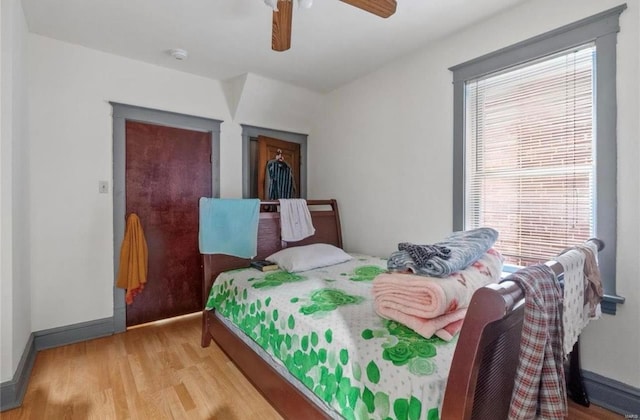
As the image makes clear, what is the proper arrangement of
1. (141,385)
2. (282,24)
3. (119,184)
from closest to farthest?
(282,24)
(141,385)
(119,184)

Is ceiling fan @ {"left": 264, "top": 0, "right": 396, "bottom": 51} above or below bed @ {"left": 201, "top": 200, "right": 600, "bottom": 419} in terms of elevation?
above

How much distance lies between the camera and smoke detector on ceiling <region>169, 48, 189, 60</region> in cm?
245

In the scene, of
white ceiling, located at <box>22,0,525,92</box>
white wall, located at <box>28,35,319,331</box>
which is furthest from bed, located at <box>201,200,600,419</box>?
white ceiling, located at <box>22,0,525,92</box>

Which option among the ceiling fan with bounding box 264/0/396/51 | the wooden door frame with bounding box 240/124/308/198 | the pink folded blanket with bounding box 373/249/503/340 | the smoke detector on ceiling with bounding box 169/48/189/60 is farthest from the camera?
the wooden door frame with bounding box 240/124/308/198

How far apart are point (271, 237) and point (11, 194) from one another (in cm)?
167

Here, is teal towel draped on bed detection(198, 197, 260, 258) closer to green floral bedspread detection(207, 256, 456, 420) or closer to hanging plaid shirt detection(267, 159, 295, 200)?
green floral bedspread detection(207, 256, 456, 420)

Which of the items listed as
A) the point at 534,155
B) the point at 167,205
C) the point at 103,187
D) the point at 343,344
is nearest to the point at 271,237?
the point at 167,205

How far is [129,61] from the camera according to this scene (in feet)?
8.61

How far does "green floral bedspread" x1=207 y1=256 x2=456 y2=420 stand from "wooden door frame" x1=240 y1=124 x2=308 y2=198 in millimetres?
1502

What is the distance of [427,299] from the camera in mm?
1131

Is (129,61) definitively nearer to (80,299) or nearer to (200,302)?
(80,299)

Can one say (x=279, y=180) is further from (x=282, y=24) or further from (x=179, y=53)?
(x=282, y=24)

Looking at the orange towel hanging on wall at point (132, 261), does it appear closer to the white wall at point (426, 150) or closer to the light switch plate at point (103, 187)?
the light switch plate at point (103, 187)

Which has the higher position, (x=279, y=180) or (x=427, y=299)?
(x=279, y=180)
